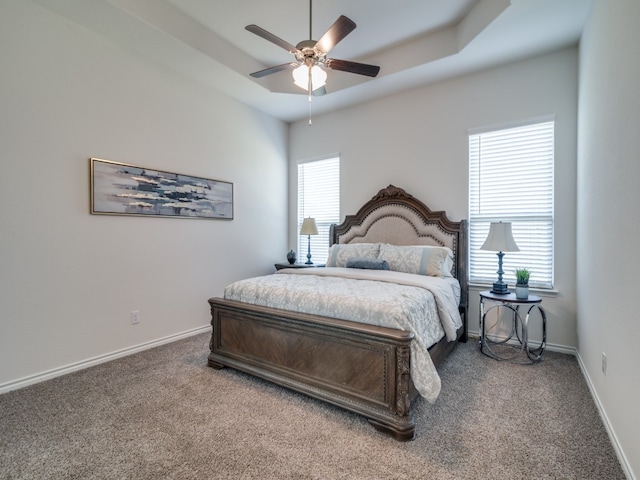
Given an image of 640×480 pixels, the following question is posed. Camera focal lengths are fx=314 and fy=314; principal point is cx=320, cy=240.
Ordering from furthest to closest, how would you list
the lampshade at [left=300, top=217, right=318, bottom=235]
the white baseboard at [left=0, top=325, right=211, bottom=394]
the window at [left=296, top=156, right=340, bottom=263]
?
the window at [left=296, top=156, right=340, bottom=263], the lampshade at [left=300, top=217, right=318, bottom=235], the white baseboard at [left=0, top=325, right=211, bottom=394]

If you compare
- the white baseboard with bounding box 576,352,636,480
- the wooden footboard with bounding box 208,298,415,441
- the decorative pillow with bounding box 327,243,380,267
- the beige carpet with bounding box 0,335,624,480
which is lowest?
the beige carpet with bounding box 0,335,624,480

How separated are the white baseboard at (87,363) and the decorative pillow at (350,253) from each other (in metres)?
1.92

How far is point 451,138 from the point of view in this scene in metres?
3.79

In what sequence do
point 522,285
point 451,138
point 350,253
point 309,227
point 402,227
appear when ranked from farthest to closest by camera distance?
point 309,227, point 402,227, point 350,253, point 451,138, point 522,285

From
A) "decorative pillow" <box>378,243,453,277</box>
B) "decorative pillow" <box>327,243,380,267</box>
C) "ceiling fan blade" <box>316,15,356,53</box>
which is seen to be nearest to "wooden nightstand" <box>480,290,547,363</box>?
"decorative pillow" <box>378,243,453,277</box>

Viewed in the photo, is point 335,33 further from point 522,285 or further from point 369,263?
point 522,285

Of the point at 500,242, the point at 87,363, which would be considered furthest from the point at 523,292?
the point at 87,363

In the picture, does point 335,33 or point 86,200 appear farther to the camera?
point 86,200

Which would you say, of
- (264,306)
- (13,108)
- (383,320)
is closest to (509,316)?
(383,320)

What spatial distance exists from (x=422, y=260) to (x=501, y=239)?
0.78 meters

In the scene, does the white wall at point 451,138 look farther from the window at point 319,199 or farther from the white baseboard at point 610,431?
the white baseboard at point 610,431

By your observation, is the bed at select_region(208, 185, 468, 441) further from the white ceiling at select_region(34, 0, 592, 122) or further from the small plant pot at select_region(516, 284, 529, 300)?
the white ceiling at select_region(34, 0, 592, 122)

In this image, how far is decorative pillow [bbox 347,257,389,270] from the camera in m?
3.49

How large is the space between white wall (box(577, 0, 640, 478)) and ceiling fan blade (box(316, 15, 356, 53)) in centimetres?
152
